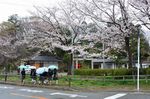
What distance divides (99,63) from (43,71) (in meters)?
41.6

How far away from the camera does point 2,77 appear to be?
34562 millimetres

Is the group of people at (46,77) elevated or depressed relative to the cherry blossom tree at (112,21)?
depressed

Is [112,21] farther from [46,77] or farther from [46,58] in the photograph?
[46,58]

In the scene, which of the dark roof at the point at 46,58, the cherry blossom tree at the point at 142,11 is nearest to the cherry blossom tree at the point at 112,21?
the cherry blossom tree at the point at 142,11

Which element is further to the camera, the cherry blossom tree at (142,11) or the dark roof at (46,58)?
the dark roof at (46,58)

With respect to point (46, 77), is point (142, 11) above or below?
above

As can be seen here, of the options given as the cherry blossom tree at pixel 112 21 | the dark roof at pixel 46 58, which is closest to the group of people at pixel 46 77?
the cherry blossom tree at pixel 112 21

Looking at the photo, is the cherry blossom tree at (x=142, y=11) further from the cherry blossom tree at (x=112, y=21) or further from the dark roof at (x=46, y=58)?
the dark roof at (x=46, y=58)

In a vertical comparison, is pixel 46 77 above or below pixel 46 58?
below

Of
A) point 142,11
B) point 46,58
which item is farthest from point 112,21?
point 46,58

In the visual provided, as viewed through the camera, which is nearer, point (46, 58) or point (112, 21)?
point (112, 21)

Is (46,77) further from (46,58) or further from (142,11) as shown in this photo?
(46,58)

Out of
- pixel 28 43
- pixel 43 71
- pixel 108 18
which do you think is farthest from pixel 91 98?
pixel 28 43

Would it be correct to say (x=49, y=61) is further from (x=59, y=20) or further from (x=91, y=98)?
(x=91, y=98)
